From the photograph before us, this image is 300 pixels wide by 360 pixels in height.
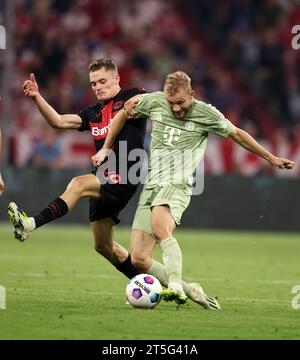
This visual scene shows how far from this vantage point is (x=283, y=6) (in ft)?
76.7

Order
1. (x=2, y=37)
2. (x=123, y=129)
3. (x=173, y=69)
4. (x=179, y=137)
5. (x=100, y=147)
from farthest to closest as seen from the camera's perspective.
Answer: (x=173, y=69) < (x=2, y=37) < (x=100, y=147) < (x=123, y=129) < (x=179, y=137)

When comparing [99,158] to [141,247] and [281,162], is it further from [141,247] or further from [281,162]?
[281,162]

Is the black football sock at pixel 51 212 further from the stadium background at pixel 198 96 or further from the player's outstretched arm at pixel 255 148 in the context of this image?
the stadium background at pixel 198 96

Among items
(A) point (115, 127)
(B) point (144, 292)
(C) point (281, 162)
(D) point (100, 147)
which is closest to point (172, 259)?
(B) point (144, 292)

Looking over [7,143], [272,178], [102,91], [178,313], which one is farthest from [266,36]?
[178,313]

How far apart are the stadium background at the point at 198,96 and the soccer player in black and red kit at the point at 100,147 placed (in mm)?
3203

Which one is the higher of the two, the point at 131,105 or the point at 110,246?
the point at 131,105

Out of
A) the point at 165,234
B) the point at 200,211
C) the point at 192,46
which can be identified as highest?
the point at 192,46

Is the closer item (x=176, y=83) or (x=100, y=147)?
(x=176, y=83)

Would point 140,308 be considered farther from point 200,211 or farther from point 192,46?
point 192,46

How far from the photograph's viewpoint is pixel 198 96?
71.9ft

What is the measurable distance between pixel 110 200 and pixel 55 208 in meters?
0.73

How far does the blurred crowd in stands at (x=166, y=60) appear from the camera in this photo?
21141mm
